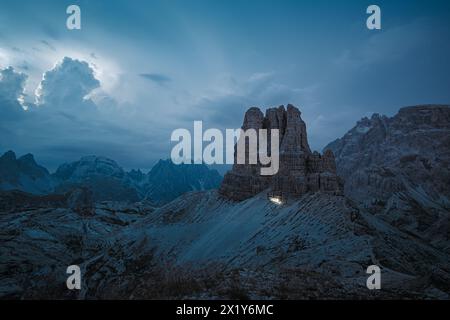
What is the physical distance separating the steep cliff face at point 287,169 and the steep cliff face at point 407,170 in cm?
4036

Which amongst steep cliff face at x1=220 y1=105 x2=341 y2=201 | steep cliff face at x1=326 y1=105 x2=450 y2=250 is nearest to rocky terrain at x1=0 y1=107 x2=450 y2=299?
steep cliff face at x1=220 y1=105 x2=341 y2=201

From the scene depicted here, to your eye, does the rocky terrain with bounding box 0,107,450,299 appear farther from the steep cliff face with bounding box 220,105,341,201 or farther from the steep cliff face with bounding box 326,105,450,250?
the steep cliff face with bounding box 326,105,450,250

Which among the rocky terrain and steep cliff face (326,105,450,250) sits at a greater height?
steep cliff face (326,105,450,250)

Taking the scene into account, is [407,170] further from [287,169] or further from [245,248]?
[245,248]

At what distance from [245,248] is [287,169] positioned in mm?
19967

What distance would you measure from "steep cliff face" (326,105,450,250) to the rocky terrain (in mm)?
3770

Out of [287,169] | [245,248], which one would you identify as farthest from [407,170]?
[245,248]

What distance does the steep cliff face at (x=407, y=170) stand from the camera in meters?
101

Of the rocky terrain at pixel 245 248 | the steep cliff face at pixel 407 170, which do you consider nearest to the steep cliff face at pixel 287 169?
the rocky terrain at pixel 245 248

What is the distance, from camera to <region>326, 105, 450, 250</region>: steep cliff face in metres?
101

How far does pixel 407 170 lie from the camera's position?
14312cm

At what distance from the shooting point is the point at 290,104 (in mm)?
66500

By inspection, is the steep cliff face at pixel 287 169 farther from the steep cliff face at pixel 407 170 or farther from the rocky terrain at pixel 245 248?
the steep cliff face at pixel 407 170
